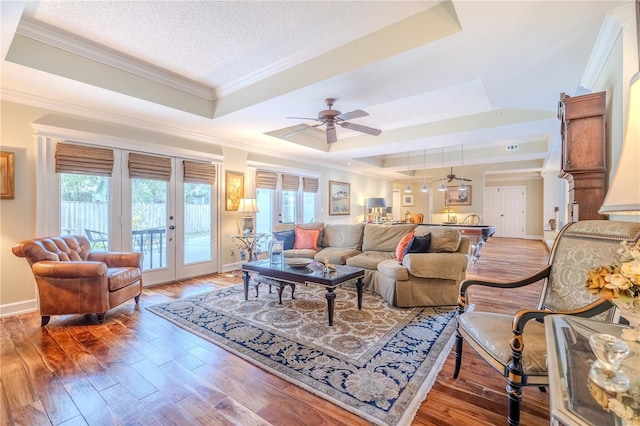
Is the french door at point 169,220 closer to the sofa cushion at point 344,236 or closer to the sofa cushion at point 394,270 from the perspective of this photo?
the sofa cushion at point 344,236

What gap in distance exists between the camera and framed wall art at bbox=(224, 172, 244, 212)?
545 cm

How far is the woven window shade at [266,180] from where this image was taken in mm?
6059

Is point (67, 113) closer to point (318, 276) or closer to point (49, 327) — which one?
point (49, 327)

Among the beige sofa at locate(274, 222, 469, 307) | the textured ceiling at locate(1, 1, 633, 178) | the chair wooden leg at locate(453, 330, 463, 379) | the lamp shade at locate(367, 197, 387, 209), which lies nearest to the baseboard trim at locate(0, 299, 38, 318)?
the textured ceiling at locate(1, 1, 633, 178)

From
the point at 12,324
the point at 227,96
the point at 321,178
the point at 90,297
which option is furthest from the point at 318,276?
the point at 321,178

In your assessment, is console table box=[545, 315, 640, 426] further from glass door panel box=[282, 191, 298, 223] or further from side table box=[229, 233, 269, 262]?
glass door panel box=[282, 191, 298, 223]

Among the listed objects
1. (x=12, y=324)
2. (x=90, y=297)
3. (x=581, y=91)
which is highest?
(x=581, y=91)

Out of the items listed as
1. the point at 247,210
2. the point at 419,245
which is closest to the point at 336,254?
the point at 419,245

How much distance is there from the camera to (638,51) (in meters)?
1.81

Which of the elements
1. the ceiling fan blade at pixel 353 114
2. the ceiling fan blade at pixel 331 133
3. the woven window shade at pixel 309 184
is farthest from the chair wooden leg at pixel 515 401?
the woven window shade at pixel 309 184

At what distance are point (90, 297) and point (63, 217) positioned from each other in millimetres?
1408

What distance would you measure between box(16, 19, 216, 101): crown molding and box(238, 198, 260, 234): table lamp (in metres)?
1.90

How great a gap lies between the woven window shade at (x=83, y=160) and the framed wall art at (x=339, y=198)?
207 inches

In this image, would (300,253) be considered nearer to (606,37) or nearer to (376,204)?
(606,37)
